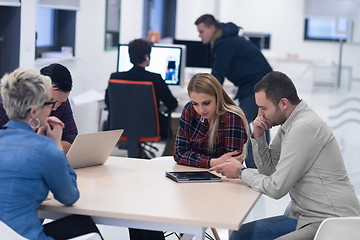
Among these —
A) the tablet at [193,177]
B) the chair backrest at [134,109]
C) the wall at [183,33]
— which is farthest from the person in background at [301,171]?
the wall at [183,33]

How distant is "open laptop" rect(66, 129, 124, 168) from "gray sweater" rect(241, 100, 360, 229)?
2.56 ft

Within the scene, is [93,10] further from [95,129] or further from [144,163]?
[144,163]

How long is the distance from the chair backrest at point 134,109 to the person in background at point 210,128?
2043 millimetres

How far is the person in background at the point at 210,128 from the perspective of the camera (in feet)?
11.2

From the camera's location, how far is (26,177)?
2.29 meters

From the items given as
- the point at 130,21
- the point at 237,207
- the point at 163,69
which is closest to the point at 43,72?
the point at 237,207

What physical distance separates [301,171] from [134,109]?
300 cm

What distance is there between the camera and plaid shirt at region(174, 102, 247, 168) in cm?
340

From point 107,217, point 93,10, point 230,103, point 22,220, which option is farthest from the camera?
point 93,10

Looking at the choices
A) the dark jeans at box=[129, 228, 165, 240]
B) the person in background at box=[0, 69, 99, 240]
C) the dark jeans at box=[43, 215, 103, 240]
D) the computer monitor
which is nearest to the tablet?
the dark jeans at box=[129, 228, 165, 240]

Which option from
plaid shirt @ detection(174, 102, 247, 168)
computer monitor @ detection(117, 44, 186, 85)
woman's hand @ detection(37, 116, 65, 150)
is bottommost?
plaid shirt @ detection(174, 102, 247, 168)

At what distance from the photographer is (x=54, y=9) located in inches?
275

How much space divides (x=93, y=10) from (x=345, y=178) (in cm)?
523

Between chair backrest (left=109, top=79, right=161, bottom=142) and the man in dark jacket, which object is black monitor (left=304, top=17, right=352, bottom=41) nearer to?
the man in dark jacket
